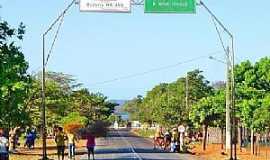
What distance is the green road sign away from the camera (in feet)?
114

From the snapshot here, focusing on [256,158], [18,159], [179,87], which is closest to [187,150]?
[256,158]

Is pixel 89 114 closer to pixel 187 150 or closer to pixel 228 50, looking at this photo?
pixel 187 150

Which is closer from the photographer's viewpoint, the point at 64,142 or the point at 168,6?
the point at 168,6

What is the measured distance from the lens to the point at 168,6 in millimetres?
34875

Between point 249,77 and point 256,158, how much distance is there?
1569 centimetres

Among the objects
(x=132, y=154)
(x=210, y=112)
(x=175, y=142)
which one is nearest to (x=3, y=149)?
(x=132, y=154)

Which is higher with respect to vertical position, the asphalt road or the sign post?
the sign post

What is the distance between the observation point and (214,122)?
65375 mm

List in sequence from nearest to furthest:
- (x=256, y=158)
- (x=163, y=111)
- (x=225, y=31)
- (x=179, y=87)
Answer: (x=225, y=31) < (x=256, y=158) < (x=163, y=111) < (x=179, y=87)

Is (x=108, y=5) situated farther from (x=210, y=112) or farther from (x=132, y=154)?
(x=210, y=112)

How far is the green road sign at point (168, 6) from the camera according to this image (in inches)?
1373

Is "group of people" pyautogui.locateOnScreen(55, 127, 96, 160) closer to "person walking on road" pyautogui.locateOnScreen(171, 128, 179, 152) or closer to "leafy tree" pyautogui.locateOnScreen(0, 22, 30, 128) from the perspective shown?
"leafy tree" pyautogui.locateOnScreen(0, 22, 30, 128)

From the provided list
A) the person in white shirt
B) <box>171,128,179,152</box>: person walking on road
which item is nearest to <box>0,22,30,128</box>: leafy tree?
the person in white shirt

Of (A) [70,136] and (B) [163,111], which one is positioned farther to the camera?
(B) [163,111]
